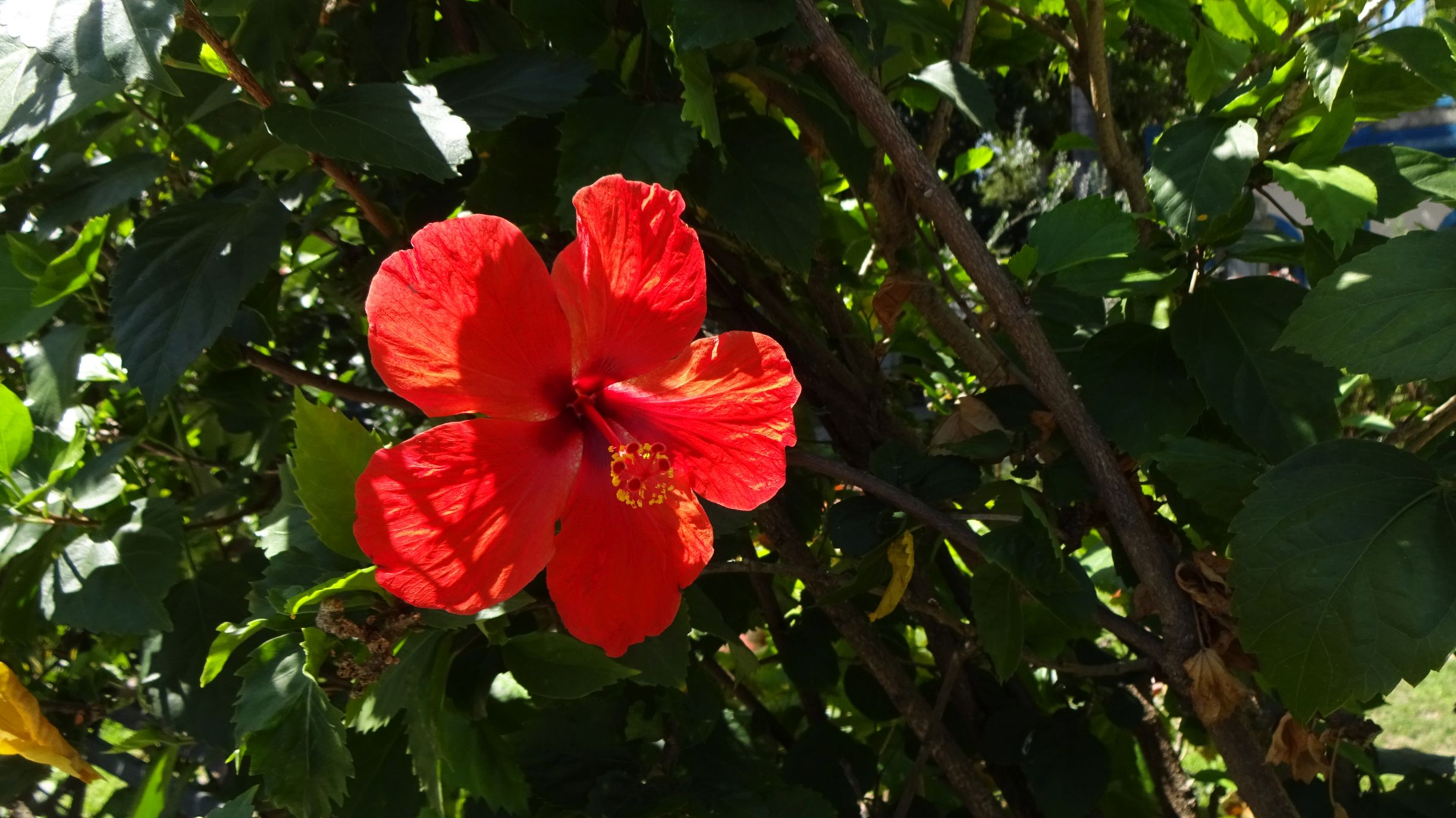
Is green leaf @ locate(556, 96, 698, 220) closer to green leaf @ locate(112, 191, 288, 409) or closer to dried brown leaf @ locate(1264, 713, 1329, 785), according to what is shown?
green leaf @ locate(112, 191, 288, 409)

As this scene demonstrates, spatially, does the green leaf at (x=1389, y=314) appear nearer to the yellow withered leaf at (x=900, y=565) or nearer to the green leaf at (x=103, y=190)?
the yellow withered leaf at (x=900, y=565)

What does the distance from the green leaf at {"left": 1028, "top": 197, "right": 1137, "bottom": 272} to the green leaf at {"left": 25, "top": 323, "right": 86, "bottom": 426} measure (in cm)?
109

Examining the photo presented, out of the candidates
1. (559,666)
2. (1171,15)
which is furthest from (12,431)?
(1171,15)

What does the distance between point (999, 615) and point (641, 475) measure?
507 mm

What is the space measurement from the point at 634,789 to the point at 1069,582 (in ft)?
1.69

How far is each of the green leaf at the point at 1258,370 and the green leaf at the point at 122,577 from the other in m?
1.13

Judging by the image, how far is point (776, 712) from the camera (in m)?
1.87

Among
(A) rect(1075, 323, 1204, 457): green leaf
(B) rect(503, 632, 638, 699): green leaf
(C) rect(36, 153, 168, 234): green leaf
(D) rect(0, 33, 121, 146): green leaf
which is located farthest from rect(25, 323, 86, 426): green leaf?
(A) rect(1075, 323, 1204, 457): green leaf

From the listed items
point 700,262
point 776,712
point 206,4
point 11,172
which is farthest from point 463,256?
Answer: point 776,712

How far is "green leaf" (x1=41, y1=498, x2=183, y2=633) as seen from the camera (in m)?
1.12

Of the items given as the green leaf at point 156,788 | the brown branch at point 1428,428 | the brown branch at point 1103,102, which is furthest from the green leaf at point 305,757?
the brown branch at point 1103,102

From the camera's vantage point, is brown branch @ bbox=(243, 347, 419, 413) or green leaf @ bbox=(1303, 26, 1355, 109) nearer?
green leaf @ bbox=(1303, 26, 1355, 109)

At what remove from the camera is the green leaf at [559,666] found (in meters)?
0.96

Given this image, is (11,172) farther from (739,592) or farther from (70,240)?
(739,592)
